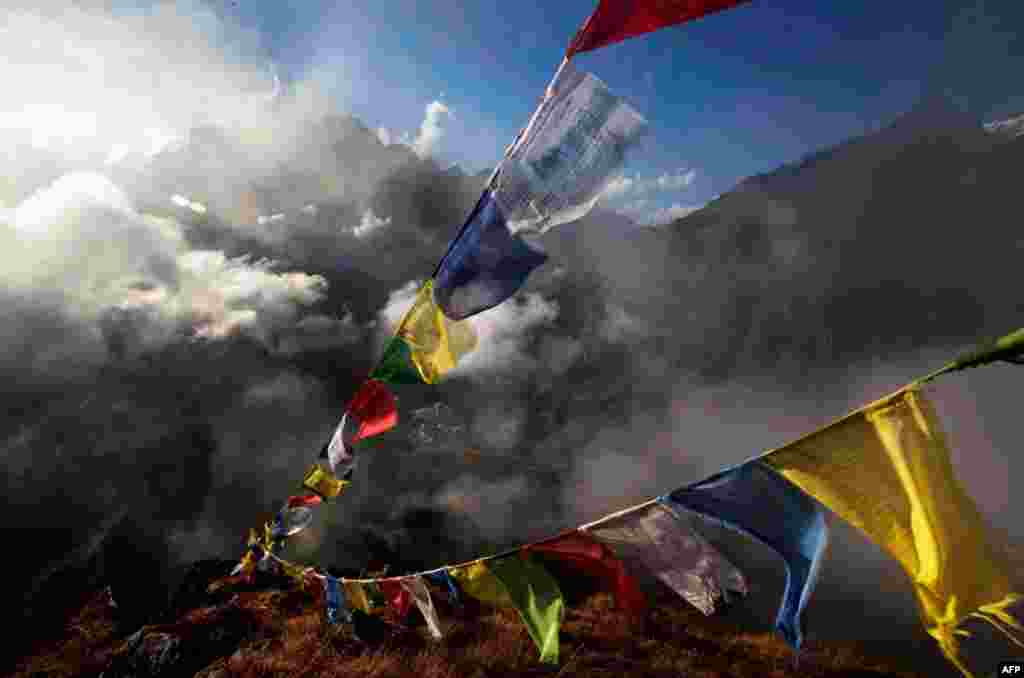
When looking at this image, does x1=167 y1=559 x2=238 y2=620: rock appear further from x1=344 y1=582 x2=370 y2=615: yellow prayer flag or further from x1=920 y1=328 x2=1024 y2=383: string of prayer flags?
x1=920 y1=328 x2=1024 y2=383: string of prayer flags

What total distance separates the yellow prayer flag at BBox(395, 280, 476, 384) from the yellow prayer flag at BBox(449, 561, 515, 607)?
1.49 m

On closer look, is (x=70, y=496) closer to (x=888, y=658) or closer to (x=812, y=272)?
(x=888, y=658)

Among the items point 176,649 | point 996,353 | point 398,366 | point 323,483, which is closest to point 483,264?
point 398,366

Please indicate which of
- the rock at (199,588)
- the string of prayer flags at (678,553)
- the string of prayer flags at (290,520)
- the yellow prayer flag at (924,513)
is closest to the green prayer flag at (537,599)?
the string of prayer flags at (678,553)

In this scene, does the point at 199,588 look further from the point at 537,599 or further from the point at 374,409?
the point at 537,599

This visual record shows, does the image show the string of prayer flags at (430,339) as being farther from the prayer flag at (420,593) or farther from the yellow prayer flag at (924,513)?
the yellow prayer flag at (924,513)

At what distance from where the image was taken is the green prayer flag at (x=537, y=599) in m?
3.38

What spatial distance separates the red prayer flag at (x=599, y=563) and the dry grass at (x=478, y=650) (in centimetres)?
589

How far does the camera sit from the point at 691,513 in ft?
8.73

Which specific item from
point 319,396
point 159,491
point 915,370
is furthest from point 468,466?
point 915,370

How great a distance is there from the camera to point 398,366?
14.3ft

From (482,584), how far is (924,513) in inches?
107

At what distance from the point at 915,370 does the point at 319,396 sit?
42.1 metres

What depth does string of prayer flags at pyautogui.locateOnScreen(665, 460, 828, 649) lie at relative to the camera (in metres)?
2.33
